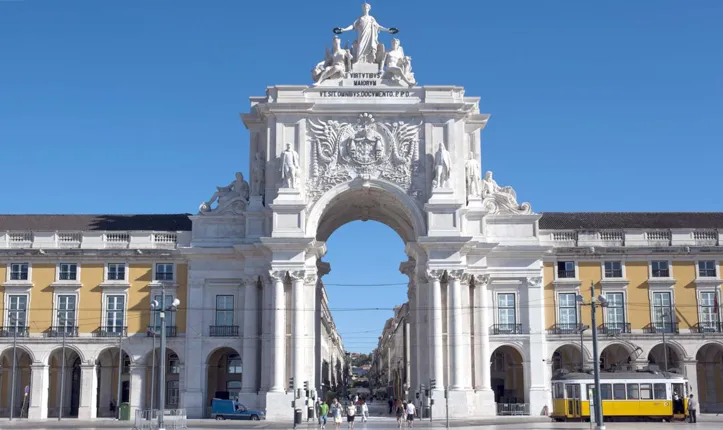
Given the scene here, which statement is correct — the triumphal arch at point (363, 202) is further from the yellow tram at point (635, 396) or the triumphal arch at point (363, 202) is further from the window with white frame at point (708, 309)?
the window with white frame at point (708, 309)

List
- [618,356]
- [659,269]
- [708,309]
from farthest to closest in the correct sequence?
[618,356] < [659,269] < [708,309]

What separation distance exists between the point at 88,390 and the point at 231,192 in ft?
54.0

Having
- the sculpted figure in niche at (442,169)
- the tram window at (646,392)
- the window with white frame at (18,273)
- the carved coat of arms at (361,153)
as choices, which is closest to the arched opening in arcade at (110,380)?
the window with white frame at (18,273)

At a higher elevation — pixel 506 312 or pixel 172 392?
pixel 506 312

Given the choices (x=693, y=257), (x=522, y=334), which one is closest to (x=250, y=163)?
(x=522, y=334)

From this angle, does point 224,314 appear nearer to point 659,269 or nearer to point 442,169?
point 442,169

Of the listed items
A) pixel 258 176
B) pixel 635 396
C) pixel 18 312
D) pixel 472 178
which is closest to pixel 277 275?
pixel 258 176

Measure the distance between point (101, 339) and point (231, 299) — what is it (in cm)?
915

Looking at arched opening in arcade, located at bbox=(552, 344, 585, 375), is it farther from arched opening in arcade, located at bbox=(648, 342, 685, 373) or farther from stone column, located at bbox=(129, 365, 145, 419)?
stone column, located at bbox=(129, 365, 145, 419)

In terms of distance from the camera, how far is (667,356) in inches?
2569

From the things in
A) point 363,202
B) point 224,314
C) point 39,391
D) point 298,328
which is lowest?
point 39,391

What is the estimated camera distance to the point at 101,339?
6362cm

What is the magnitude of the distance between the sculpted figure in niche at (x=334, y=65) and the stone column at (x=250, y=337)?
1454 centimetres

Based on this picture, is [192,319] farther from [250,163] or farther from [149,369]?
[250,163]
